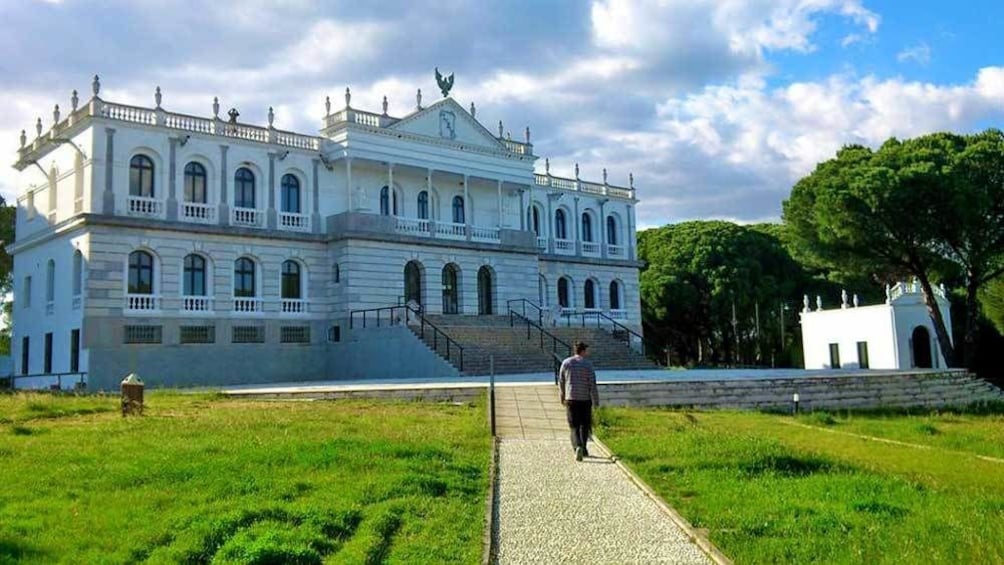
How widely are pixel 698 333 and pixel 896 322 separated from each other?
18.9 meters

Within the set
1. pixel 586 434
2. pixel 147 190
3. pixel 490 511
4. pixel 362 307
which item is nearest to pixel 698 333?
pixel 362 307

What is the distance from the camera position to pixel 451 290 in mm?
38219

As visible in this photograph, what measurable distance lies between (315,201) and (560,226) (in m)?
15.6

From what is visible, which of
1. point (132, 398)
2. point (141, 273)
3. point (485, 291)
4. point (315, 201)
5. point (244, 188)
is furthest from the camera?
point (485, 291)

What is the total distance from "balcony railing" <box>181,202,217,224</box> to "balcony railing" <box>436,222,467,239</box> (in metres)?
9.32

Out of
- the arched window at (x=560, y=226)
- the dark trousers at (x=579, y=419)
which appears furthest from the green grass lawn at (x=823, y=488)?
the arched window at (x=560, y=226)

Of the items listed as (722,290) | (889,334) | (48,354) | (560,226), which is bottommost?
(889,334)

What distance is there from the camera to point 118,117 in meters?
31.2

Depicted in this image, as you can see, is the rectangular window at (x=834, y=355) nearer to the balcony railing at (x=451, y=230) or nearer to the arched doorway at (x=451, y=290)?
the arched doorway at (x=451, y=290)

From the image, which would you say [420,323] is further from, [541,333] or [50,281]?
[50,281]

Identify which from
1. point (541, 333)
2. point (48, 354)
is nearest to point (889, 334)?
point (541, 333)

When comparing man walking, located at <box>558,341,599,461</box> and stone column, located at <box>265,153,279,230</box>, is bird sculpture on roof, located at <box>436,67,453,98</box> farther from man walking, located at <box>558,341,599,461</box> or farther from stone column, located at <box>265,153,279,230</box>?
man walking, located at <box>558,341,599,461</box>

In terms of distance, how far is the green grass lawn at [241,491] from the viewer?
23.6 feet

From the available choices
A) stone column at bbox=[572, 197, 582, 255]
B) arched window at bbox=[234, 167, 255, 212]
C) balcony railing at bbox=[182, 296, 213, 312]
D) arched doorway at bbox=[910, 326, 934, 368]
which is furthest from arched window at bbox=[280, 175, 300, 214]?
arched doorway at bbox=[910, 326, 934, 368]
